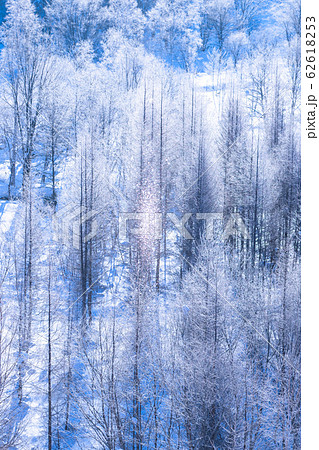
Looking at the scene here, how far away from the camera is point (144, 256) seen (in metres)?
19.8

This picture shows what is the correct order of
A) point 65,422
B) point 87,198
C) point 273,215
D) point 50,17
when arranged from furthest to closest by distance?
point 50,17 → point 273,215 → point 87,198 → point 65,422

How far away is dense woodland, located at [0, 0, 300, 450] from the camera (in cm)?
1403

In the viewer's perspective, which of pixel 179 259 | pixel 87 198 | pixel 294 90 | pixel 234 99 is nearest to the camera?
pixel 87 198

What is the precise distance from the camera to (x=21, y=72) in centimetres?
2456

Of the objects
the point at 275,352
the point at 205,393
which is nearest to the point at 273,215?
the point at 275,352

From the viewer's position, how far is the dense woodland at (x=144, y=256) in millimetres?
14031

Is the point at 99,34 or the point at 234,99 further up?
the point at 99,34

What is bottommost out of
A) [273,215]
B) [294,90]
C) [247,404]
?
[247,404]

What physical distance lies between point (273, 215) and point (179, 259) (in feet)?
21.6

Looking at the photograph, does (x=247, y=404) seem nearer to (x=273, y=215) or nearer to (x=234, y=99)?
(x=273, y=215)

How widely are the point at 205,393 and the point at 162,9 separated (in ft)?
129

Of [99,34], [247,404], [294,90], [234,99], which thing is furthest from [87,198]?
[99,34]

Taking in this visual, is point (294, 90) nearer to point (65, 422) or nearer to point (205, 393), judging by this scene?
point (205, 393)

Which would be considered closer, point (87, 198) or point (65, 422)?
point (65, 422)
